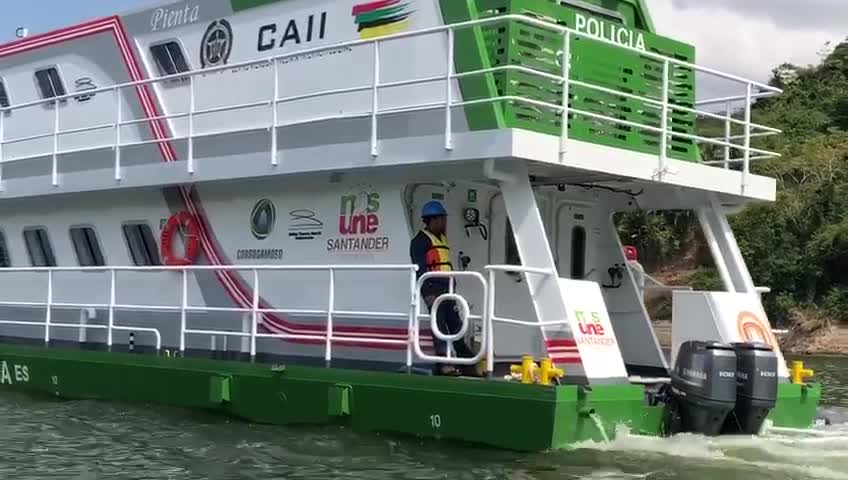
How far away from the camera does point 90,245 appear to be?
13281mm

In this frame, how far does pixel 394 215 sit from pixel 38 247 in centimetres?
595

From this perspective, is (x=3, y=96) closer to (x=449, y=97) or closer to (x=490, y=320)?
(x=449, y=97)

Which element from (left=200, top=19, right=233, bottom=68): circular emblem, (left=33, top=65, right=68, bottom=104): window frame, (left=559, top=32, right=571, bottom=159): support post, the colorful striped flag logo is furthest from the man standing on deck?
(left=33, top=65, right=68, bottom=104): window frame

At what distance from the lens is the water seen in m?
8.23

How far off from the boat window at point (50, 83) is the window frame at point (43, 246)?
5.62 ft

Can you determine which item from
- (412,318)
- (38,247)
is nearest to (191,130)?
(412,318)

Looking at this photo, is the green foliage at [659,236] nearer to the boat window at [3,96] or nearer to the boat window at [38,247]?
the boat window at [3,96]

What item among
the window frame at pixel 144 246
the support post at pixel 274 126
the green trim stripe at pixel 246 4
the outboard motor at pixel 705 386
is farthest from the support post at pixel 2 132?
the outboard motor at pixel 705 386

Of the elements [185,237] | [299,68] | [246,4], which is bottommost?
[185,237]

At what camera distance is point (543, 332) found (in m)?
9.03

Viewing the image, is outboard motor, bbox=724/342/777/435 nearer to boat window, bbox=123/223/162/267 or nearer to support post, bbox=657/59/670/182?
support post, bbox=657/59/670/182

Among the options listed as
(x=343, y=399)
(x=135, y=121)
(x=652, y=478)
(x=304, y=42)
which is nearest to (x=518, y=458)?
(x=652, y=478)

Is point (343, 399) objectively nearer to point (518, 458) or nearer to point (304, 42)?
point (518, 458)

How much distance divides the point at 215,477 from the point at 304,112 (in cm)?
409
